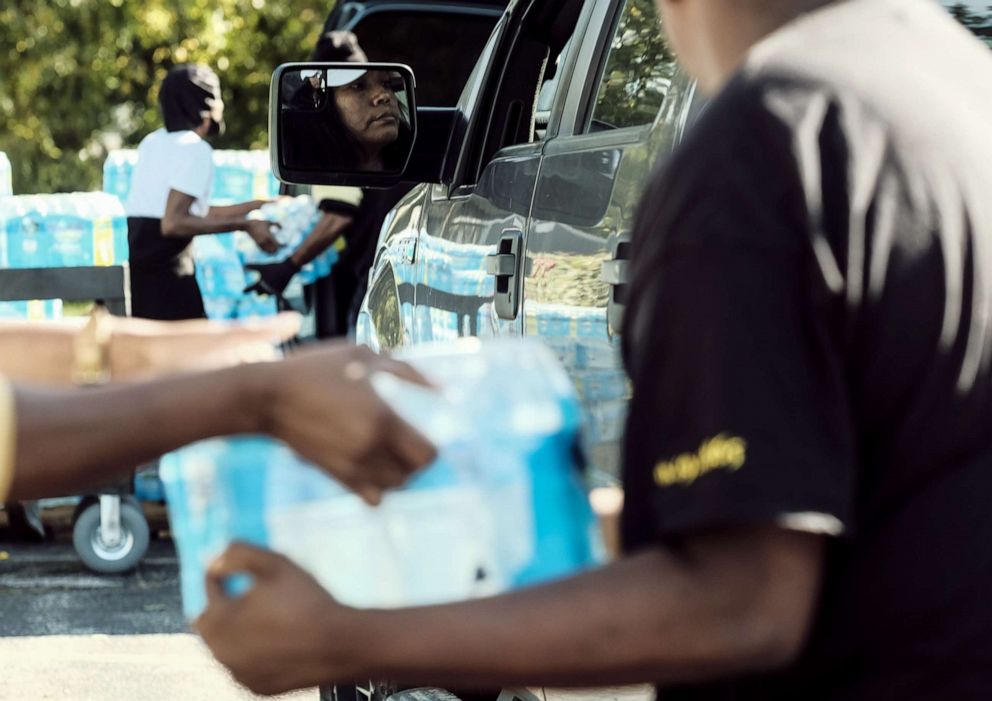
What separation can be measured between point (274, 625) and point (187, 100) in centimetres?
717

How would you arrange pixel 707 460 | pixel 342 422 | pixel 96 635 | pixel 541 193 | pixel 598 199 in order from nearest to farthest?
pixel 707 460 → pixel 342 422 → pixel 598 199 → pixel 541 193 → pixel 96 635

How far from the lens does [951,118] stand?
1288 mm

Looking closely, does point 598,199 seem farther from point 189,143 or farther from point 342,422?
point 189,143

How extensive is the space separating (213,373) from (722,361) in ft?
1.41

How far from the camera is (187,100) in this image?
8.16m

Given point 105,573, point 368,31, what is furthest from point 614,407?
point 368,31

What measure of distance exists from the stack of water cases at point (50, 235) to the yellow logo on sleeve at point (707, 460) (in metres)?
6.51

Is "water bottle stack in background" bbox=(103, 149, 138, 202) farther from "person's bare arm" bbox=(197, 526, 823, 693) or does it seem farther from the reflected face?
"person's bare arm" bbox=(197, 526, 823, 693)

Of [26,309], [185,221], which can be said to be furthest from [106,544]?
[185,221]

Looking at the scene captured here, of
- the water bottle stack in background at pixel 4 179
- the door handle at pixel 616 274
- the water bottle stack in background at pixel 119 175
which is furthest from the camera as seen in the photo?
the water bottle stack in background at pixel 119 175

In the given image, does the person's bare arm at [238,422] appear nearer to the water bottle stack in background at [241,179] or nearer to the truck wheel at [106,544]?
the truck wheel at [106,544]

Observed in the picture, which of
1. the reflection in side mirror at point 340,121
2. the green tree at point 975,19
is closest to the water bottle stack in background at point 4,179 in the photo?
the reflection in side mirror at point 340,121

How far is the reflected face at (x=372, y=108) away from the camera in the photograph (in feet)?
13.6

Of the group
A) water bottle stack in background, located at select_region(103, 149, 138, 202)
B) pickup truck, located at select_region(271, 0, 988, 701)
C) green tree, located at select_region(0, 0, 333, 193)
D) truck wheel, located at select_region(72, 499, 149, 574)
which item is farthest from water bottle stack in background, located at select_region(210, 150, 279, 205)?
green tree, located at select_region(0, 0, 333, 193)
